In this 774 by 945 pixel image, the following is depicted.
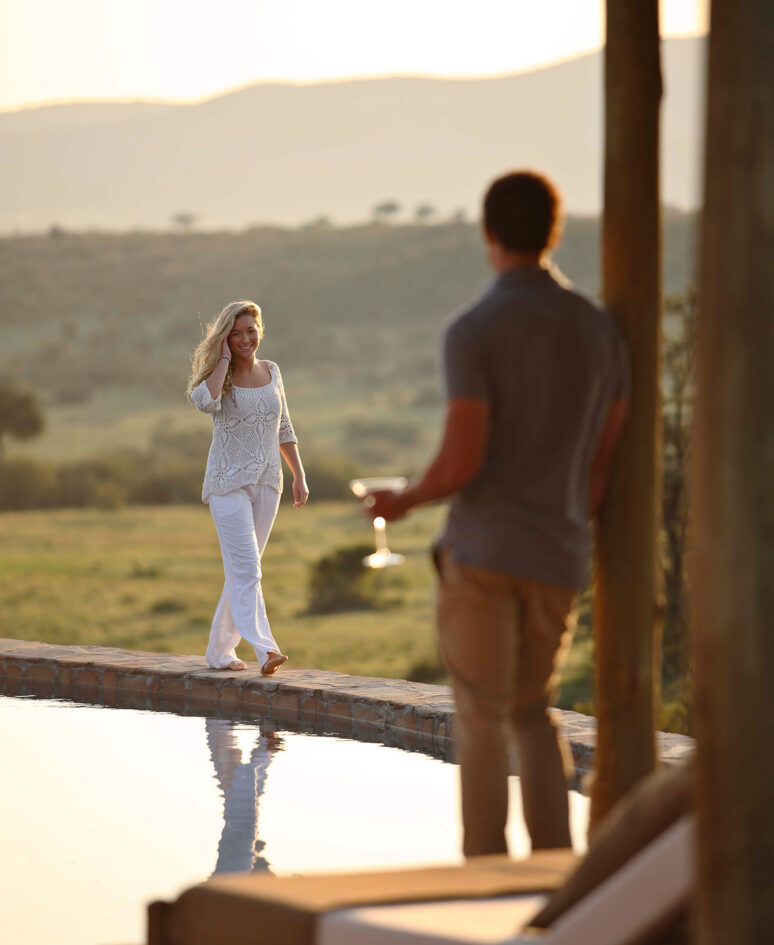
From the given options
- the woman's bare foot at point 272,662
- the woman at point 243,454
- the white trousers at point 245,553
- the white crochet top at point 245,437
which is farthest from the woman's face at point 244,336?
the woman's bare foot at point 272,662

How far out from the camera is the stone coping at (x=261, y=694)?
6.61 m

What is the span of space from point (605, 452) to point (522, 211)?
0.59 metres

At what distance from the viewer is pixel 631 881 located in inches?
102

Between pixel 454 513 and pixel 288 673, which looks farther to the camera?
pixel 288 673

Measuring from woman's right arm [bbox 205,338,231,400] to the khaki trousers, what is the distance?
148 inches

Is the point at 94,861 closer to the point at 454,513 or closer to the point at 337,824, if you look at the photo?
the point at 337,824

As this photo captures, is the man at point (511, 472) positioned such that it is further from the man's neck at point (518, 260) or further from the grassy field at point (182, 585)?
the grassy field at point (182, 585)

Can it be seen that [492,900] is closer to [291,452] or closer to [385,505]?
[385,505]

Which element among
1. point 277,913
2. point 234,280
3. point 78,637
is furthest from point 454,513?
point 234,280

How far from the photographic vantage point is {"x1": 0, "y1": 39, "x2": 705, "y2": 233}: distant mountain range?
6359 centimetres

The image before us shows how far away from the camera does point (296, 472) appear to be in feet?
24.3

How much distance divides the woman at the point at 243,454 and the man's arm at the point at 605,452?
11.8ft

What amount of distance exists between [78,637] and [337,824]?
3794cm

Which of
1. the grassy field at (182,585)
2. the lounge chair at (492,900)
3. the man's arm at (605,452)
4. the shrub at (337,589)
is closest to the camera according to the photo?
the lounge chair at (492,900)
